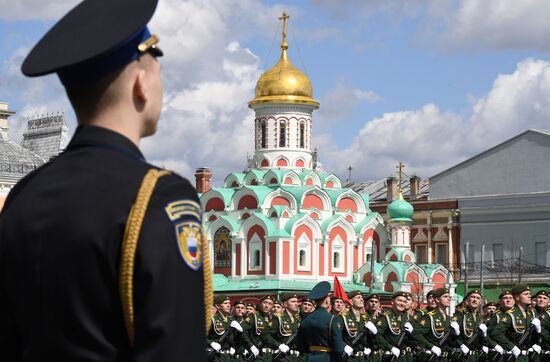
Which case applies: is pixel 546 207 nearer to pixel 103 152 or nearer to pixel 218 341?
A: pixel 218 341

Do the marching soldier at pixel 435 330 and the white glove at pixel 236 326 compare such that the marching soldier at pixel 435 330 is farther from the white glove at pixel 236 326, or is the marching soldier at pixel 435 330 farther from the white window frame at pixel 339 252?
the white window frame at pixel 339 252

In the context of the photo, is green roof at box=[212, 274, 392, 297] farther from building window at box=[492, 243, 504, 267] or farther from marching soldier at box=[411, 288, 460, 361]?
marching soldier at box=[411, 288, 460, 361]

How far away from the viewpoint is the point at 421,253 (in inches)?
2437

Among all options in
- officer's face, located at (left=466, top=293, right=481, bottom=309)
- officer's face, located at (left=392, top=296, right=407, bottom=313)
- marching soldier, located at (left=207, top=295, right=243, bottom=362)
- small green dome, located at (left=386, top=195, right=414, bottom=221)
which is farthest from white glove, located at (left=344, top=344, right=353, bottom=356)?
small green dome, located at (left=386, top=195, right=414, bottom=221)

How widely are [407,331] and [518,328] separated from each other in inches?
59.0

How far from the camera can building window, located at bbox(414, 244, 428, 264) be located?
61.5m

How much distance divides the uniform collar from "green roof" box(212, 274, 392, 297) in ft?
154

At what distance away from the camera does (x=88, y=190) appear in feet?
9.05

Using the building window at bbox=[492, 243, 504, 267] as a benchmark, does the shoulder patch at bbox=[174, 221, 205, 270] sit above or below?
below

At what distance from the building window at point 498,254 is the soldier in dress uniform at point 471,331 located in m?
39.0

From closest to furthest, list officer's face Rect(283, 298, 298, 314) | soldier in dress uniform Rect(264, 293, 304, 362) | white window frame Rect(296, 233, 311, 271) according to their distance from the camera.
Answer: soldier in dress uniform Rect(264, 293, 304, 362)
officer's face Rect(283, 298, 298, 314)
white window frame Rect(296, 233, 311, 271)

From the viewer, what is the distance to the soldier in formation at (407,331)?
17234 mm

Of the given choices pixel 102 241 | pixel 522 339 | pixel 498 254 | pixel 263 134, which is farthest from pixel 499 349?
pixel 498 254

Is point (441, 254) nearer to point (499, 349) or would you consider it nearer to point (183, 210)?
point (499, 349)
